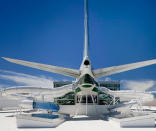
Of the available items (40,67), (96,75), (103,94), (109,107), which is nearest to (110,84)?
(103,94)

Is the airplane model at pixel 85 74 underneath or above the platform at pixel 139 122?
above

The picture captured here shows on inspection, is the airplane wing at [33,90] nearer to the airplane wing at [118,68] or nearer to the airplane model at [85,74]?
the airplane model at [85,74]

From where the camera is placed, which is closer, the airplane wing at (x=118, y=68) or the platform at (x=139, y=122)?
the platform at (x=139, y=122)

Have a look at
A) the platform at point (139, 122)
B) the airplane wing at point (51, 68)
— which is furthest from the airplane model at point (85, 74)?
the platform at point (139, 122)

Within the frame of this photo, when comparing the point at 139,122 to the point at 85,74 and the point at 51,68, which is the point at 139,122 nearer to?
the point at 85,74

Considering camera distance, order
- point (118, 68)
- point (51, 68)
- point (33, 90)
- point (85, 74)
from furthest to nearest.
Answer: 1. point (33, 90)
2. point (85, 74)
3. point (118, 68)
4. point (51, 68)

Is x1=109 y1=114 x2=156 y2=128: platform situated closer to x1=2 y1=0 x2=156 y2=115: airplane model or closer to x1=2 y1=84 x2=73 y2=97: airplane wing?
x1=2 y1=0 x2=156 y2=115: airplane model

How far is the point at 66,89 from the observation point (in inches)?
1452

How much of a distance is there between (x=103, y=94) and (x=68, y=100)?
771 centimetres

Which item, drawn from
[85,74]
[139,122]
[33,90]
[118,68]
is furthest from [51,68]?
[139,122]

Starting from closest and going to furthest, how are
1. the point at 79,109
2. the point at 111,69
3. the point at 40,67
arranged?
the point at 40,67
the point at 111,69
the point at 79,109

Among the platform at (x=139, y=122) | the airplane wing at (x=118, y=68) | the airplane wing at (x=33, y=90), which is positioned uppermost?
the airplane wing at (x=118, y=68)

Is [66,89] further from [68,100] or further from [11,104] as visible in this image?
[11,104]

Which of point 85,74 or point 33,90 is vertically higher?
point 85,74
